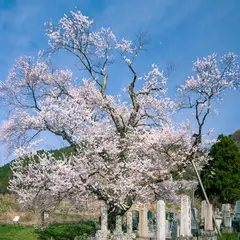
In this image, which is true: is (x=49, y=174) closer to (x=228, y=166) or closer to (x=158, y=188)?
(x=158, y=188)

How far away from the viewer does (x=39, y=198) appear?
16656 millimetres

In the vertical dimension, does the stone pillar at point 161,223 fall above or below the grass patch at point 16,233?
above

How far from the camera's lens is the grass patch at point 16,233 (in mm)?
19967

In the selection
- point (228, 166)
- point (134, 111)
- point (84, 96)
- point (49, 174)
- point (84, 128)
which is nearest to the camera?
point (49, 174)

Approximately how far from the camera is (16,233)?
21.5 metres

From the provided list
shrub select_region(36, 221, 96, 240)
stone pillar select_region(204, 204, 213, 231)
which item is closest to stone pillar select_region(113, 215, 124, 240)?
shrub select_region(36, 221, 96, 240)

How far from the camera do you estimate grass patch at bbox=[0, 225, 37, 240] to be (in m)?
20.0

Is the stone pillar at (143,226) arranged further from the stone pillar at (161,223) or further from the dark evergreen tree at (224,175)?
the dark evergreen tree at (224,175)

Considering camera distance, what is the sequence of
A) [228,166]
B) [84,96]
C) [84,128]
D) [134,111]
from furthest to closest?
1. [228,166]
2. [84,96]
3. [134,111]
4. [84,128]

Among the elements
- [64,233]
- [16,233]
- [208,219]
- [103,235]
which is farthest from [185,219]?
[16,233]

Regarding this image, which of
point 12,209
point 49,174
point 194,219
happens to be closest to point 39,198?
point 49,174

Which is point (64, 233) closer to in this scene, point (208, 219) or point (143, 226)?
point (143, 226)

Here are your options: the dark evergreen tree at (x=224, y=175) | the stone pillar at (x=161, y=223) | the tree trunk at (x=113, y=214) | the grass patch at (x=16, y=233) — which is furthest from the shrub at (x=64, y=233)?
the dark evergreen tree at (x=224, y=175)

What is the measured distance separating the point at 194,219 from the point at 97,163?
6.22 metres
